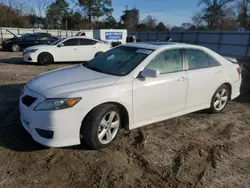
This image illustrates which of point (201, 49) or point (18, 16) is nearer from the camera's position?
point (201, 49)

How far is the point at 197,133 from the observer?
161 inches

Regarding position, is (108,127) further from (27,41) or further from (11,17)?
(11,17)

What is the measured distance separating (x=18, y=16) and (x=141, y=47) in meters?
44.4

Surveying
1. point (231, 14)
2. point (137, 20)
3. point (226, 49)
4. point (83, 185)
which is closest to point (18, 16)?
point (137, 20)

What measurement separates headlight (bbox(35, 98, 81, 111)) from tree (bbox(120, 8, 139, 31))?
55588 mm

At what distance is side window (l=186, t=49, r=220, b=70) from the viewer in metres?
4.36

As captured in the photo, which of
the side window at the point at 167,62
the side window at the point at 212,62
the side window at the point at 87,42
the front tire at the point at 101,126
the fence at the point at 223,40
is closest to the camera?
the front tire at the point at 101,126

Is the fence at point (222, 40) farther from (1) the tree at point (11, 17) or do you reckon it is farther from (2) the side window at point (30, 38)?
(1) the tree at point (11, 17)

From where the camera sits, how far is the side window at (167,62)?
3.88 meters

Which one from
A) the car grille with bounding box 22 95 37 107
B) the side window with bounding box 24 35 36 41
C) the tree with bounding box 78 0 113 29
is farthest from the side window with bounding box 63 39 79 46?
the tree with bounding box 78 0 113 29

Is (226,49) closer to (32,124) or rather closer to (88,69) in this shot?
(88,69)

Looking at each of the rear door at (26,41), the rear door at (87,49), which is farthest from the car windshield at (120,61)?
the rear door at (26,41)

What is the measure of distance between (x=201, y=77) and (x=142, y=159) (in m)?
2.08

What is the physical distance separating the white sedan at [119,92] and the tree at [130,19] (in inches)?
2127
